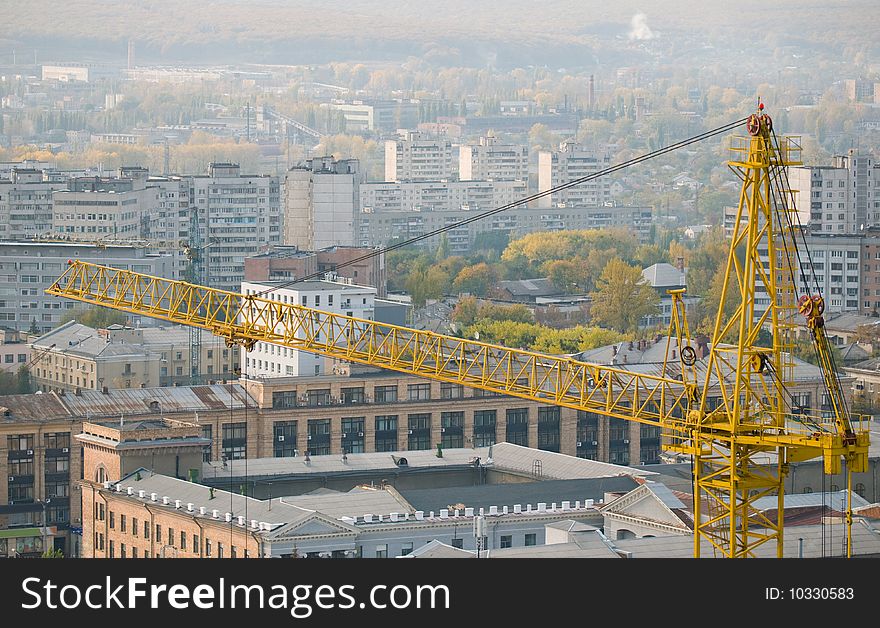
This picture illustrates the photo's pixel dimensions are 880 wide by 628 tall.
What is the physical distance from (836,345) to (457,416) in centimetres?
1463

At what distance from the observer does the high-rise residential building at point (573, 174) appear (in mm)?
91750

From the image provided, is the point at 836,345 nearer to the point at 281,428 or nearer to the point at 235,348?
the point at 235,348

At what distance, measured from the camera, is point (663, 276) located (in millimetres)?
58531

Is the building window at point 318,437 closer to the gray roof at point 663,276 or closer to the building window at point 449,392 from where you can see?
the building window at point 449,392

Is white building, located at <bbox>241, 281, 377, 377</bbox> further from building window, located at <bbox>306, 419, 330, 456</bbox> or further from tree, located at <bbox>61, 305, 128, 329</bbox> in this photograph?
tree, located at <bbox>61, 305, 128, 329</bbox>

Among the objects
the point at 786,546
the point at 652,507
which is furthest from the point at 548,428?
the point at 786,546

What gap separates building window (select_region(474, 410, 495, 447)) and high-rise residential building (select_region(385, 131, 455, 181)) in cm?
6505

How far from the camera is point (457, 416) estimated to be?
33.1 m

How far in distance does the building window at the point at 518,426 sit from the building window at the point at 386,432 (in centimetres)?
146

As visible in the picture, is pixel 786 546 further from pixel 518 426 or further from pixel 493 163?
pixel 493 163

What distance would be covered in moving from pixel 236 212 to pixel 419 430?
112 ft

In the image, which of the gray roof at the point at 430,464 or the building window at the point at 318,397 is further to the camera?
the building window at the point at 318,397

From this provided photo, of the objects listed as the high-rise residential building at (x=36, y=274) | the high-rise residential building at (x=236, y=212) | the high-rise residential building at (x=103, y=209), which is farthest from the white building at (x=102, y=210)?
the high-rise residential building at (x=36, y=274)
